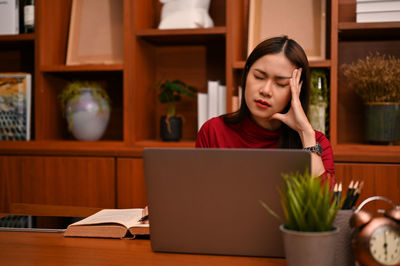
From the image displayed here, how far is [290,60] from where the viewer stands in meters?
1.57

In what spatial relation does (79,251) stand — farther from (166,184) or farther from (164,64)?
(164,64)

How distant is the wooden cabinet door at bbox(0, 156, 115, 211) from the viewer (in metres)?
2.42

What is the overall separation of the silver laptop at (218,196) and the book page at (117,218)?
0.24m

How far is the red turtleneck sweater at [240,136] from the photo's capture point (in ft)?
5.68

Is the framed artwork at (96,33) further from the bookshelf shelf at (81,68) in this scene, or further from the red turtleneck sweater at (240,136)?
the red turtleneck sweater at (240,136)

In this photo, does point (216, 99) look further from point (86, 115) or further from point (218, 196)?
point (218, 196)

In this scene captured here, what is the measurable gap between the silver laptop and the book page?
239 mm

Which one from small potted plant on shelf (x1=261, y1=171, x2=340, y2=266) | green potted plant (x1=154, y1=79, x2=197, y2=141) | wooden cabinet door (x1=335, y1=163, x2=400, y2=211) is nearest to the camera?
small potted plant on shelf (x1=261, y1=171, x2=340, y2=266)

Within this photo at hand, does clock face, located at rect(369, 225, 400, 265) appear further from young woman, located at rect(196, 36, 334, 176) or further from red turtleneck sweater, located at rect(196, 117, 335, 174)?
red turtleneck sweater, located at rect(196, 117, 335, 174)

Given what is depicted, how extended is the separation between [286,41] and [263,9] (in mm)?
922

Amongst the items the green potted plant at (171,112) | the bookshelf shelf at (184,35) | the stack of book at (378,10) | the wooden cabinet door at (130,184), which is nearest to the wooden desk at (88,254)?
the wooden cabinet door at (130,184)

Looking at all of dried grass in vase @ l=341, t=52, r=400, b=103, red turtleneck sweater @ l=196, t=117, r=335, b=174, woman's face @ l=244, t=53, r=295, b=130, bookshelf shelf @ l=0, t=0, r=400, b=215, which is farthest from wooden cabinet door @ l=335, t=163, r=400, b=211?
woman's face @ l=244, t=53, r=295, b=130

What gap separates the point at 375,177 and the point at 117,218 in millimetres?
1466

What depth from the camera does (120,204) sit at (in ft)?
7.90
